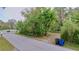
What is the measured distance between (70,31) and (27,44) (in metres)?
0.58

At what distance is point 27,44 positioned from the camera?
4.27m

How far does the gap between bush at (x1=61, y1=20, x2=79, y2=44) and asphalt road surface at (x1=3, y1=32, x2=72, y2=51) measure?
15cm

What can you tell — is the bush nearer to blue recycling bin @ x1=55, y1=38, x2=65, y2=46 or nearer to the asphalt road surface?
blue recycling bin @ x1=55, y1=38, x2=65, y2=46

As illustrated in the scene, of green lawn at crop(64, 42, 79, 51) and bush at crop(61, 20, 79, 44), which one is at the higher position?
bush at crop(61, 20, 79, 44)

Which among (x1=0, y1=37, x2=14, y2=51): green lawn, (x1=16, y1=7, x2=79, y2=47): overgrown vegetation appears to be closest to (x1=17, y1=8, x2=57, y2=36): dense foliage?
(x1=16, y1=7, x2=79, y2=47): overgrown vegetation

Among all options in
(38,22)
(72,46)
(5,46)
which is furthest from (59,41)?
(5,46)

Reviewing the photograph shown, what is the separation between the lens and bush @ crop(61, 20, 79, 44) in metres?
4.27

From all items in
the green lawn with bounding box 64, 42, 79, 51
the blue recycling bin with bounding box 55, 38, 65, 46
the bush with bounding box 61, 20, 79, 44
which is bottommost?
the green lawn with bounding box 64, 42, 79, 51

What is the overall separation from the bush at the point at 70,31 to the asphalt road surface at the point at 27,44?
151mm

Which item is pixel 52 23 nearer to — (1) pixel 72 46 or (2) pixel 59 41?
(2) pixel 59 41

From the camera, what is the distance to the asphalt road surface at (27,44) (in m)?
4.26

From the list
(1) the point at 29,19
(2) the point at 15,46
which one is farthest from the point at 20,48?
(1) the point at 29,19

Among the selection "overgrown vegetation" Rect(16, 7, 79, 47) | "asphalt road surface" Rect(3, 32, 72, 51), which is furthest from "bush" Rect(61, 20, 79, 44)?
"asphalt road surface" Rect(3, 32, 72, 51)

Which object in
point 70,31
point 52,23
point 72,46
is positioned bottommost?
point 72,46
